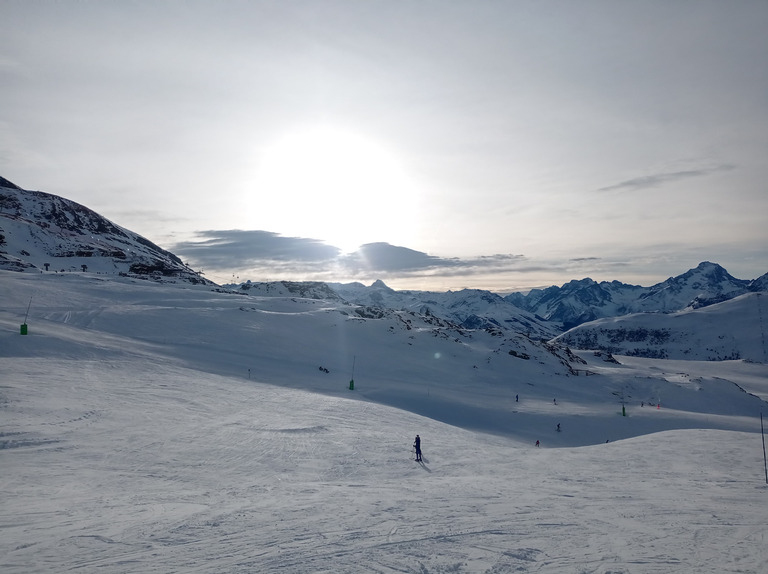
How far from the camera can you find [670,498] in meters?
17.8

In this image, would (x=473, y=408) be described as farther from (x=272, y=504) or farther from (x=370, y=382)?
(x=272, y=504)

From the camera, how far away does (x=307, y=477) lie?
1867 cm

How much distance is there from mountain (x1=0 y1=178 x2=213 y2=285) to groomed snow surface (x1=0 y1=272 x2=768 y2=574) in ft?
200

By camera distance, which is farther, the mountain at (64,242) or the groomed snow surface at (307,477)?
the mountain at (64,242)

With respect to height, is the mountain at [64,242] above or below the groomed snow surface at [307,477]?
above

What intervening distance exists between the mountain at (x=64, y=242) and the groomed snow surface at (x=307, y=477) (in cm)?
6107

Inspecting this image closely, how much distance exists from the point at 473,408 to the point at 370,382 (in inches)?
431

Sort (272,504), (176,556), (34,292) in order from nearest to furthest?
(176,556) < (272,504) < (34,292)

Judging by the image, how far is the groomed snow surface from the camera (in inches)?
452

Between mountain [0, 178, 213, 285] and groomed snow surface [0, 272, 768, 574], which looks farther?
mountain [0, 178, 213, 285]

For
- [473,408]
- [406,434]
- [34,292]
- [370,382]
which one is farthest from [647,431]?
[34,292]

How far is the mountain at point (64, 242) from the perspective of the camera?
105 metres

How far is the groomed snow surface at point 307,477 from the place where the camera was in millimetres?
11477

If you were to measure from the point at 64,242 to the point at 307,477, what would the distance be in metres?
140
